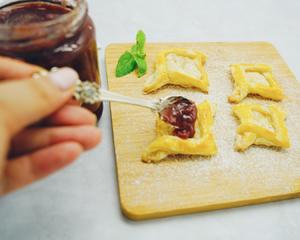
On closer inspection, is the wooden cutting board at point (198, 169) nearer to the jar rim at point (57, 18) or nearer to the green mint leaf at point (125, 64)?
the green mint leaf at point (125, 64)

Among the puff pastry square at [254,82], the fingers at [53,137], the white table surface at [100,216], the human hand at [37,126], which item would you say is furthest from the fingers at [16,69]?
the puff pastry square at [254,82]

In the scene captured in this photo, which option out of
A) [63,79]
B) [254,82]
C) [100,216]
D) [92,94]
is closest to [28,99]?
[63,79]

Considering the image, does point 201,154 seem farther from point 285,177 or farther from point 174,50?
point 174,50

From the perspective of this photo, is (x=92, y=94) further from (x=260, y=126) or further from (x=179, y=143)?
(x=260, y=126)

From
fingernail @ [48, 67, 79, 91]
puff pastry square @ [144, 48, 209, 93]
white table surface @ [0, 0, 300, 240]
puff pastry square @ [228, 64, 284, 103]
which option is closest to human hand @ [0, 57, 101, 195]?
fingernail @ [48, 67, 79, 91]

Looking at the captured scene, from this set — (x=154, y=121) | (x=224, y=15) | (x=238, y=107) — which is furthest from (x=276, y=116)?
(x=224, y=15)
